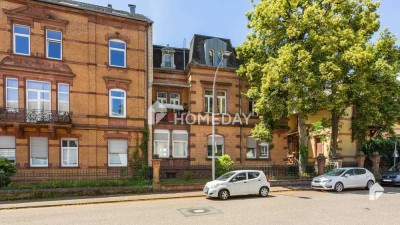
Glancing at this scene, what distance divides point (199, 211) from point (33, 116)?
13265 mm

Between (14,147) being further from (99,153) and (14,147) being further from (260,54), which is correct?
(260,54)

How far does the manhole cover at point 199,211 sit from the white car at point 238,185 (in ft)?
8.05

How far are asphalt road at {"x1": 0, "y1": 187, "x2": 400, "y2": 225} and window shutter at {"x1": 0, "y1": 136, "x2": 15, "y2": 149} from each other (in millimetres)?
7665

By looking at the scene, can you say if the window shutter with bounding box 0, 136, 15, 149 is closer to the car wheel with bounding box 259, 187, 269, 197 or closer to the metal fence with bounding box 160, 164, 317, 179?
the metal fence with bounding box 160, 164, 317, 179

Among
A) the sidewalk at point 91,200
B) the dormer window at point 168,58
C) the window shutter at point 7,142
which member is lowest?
the sidewalk at point 91,200

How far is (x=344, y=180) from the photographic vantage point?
17688mm

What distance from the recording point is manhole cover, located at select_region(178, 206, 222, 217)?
11352mm

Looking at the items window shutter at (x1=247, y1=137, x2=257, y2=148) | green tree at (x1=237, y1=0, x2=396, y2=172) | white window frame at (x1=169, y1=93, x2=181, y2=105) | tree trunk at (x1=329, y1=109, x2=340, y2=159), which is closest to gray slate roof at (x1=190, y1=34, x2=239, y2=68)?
white window frame at (x1=169, y1=93, x2=181, y2=105)

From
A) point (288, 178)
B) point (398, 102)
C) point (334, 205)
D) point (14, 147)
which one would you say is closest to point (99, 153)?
point (14, 147)

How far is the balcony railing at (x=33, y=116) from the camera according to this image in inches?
724

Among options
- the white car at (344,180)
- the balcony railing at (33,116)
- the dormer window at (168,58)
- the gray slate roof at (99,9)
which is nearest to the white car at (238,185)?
the white car at (344,180)

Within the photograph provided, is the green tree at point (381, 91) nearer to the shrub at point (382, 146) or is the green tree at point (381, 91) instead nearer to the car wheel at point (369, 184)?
the car wheel at point (369, 184)

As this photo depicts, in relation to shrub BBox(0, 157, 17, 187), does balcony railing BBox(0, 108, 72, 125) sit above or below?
above

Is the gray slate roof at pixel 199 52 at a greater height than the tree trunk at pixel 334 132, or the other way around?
the gray slate roof at pixel 199 52
